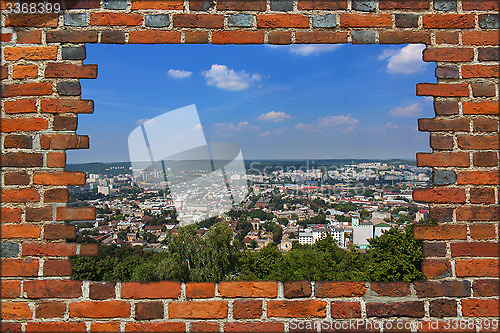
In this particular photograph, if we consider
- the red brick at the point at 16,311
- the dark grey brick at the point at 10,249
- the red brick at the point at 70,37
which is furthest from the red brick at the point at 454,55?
the red brick at the point at 16,311

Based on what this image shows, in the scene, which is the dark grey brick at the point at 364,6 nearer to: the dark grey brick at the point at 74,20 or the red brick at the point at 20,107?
the dark grey brick at the point at 74,20

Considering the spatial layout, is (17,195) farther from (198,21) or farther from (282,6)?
(282,6)

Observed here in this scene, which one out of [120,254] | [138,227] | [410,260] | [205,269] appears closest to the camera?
[120,254]

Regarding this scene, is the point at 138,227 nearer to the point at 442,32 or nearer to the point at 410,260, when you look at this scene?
the point at 442,32

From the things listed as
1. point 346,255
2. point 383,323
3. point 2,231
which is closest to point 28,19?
point 2,231

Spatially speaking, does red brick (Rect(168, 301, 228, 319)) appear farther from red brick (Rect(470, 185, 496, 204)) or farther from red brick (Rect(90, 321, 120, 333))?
red brick (Rect(470, 185, 496, 204))
